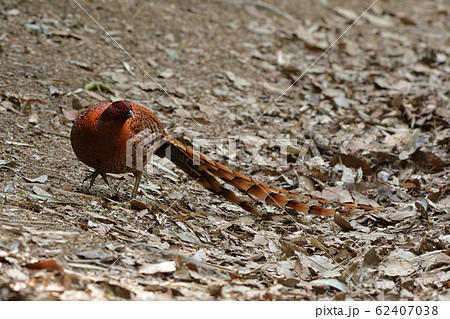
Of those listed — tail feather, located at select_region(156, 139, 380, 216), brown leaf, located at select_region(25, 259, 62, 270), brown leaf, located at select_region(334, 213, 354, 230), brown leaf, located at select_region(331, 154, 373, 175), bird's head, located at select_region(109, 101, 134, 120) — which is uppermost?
bird's head, located at select_region(109, 101, 134, 120)

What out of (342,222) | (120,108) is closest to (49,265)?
(120,108)

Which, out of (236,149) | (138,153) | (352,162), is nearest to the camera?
(138,153)

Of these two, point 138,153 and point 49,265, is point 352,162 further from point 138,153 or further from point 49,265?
point 49,265

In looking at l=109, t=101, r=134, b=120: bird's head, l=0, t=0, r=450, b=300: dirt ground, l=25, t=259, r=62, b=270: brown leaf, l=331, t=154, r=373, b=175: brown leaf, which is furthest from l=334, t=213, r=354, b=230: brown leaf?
l=25, t=259, r=62, b=270: brown leaf

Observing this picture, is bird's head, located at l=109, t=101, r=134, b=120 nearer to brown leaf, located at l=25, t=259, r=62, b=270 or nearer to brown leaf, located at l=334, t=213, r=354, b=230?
brown leaf, located at l=25, t=259, r=62, b=270

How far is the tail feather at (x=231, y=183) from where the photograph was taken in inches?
164

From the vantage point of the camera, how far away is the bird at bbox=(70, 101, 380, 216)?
3913 millimetres

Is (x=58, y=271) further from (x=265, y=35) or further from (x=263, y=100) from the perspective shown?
(x=265, y=35)

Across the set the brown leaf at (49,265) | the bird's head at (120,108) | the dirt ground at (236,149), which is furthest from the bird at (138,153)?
the brown leaf at (49,265)

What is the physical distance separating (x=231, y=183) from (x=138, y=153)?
758 mm

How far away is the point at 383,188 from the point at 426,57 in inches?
146

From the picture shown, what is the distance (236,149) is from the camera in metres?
5.71

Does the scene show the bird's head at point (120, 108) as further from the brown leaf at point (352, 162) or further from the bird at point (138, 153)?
the brown leaf at point (352, 162)

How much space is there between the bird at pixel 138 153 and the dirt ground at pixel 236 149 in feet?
0.76
